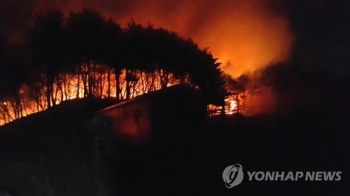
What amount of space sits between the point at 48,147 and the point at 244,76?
0.69 m

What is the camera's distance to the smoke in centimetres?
139

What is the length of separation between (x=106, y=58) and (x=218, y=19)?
38 centimetres

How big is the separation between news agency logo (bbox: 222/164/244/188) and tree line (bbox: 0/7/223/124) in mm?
226

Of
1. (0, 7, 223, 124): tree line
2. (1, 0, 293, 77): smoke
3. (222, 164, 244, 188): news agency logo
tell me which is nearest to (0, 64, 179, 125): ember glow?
(0, 7, 223, 124): tree line

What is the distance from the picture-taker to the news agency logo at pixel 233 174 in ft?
4.66

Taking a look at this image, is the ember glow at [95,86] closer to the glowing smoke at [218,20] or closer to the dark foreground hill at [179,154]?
the dark foreground hill at [179,154]

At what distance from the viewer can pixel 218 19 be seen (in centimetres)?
139

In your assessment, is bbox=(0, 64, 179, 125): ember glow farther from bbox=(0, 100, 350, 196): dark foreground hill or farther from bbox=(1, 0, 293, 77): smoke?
bbox=(1, 0, 293, 77): smoke

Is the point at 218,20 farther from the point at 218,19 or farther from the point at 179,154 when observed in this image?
the point at 179,154

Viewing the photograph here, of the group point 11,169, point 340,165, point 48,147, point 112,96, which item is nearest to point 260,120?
point 340,165

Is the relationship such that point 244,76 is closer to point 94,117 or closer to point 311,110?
point 311,110
